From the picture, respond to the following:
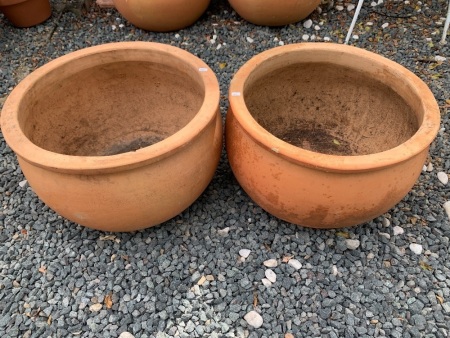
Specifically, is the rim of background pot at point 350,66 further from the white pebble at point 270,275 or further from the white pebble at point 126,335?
the white pebble at point 126,335

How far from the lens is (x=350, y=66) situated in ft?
6.68

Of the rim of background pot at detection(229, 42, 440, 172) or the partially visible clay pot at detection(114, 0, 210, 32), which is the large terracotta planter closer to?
the partially visible clay pot at detection(114, 0, 210, 32)

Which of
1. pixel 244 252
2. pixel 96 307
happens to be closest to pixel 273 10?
pixel 244 252

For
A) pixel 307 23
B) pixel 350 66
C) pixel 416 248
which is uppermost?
pixel 350 66

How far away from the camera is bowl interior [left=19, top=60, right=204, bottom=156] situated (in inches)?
77.7

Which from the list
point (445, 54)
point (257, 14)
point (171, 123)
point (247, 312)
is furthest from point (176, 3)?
point (247, 312)

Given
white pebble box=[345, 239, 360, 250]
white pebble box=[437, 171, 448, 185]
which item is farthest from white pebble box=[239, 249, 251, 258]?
white pebble box=[437, 171, 448, 185]

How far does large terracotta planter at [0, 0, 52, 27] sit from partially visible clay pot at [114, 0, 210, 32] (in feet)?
2.40

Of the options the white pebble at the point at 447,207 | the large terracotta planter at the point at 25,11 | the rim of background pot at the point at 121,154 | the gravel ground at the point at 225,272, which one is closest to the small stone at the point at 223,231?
the gravel ground at the point at 225,272

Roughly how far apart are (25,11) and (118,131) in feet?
6.29

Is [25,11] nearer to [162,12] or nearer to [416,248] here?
[162,12]

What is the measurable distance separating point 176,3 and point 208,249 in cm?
207

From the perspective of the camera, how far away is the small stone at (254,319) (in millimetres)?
1687

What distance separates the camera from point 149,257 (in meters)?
1.91
